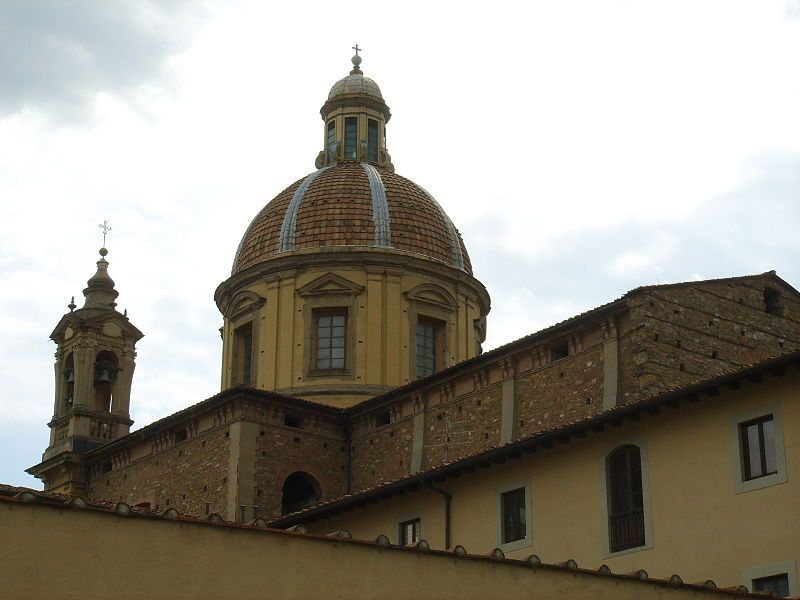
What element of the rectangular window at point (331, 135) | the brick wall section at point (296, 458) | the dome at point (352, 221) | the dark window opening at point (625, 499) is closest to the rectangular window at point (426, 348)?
the dome at point (352, 221)

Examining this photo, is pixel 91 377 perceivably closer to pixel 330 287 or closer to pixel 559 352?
pixel 330 287

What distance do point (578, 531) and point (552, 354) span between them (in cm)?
704

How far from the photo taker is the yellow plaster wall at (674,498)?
2016cm

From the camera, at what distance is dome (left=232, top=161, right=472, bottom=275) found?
1538 inches

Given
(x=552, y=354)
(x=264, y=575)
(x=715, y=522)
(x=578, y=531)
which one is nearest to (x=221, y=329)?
(x=552, y=354)

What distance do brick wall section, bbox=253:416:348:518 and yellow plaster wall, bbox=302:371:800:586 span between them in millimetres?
8347

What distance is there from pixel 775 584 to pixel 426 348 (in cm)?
1956

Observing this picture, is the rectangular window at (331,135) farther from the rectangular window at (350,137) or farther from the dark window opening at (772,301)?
the dark window opening at (772,301)

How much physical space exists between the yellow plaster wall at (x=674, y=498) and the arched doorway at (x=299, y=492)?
29.8 ft

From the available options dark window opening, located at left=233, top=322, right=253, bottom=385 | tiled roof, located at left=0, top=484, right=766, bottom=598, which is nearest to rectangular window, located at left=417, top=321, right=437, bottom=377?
dark window opening, located at left=233, top=322, right=253, bottom=385

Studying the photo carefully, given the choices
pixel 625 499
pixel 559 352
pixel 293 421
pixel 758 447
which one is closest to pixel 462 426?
pixel 559 352

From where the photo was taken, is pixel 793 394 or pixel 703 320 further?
pixel 703 320

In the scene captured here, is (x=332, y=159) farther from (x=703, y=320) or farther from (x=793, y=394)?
(x=793, y=394)

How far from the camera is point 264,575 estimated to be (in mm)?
14953
